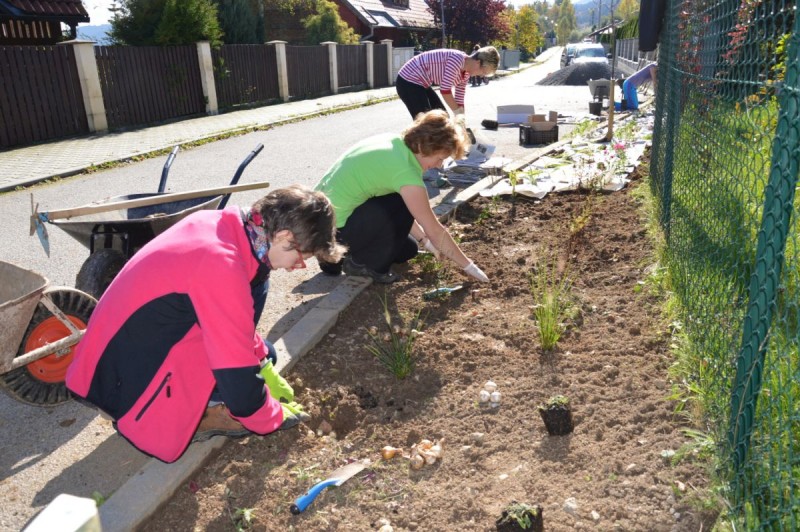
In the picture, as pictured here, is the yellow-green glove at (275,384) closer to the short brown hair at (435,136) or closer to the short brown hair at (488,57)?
the short brown hair at (435,136)

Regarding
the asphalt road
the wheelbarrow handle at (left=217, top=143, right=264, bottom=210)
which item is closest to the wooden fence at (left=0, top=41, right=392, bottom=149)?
the asphalt road

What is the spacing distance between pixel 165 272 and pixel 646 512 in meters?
1.83

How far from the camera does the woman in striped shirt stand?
23.7ft

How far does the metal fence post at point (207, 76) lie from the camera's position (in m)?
16.2

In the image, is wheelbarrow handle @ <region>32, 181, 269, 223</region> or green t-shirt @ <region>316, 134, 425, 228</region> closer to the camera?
wheelbarrow handle @ <region>32, 181, 269, 223</region>

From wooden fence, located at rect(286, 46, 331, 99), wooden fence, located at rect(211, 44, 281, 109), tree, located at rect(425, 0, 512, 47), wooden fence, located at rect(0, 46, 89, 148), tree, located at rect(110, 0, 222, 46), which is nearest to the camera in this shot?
wooden fence, located at rect(0, 46, 89, 148)

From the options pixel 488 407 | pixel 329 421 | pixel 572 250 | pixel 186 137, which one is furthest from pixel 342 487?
pixel 186 137

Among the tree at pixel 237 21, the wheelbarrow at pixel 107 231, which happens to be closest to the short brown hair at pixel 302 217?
the wheelbarrow at pixel 107 231

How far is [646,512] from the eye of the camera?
215 cm

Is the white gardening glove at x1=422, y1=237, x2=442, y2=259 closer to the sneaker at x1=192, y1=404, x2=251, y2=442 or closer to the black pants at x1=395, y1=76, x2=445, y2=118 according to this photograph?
the sneaker at x1=192, y1=404, x2=251, y2=442

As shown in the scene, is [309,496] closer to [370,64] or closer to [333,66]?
[333,66]

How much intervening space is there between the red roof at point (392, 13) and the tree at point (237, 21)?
1305 cm

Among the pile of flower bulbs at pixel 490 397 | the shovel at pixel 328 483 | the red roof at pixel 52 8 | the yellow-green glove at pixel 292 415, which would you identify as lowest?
the shovel at pixel 328 483

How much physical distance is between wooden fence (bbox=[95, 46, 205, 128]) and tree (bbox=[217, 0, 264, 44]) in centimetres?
588
